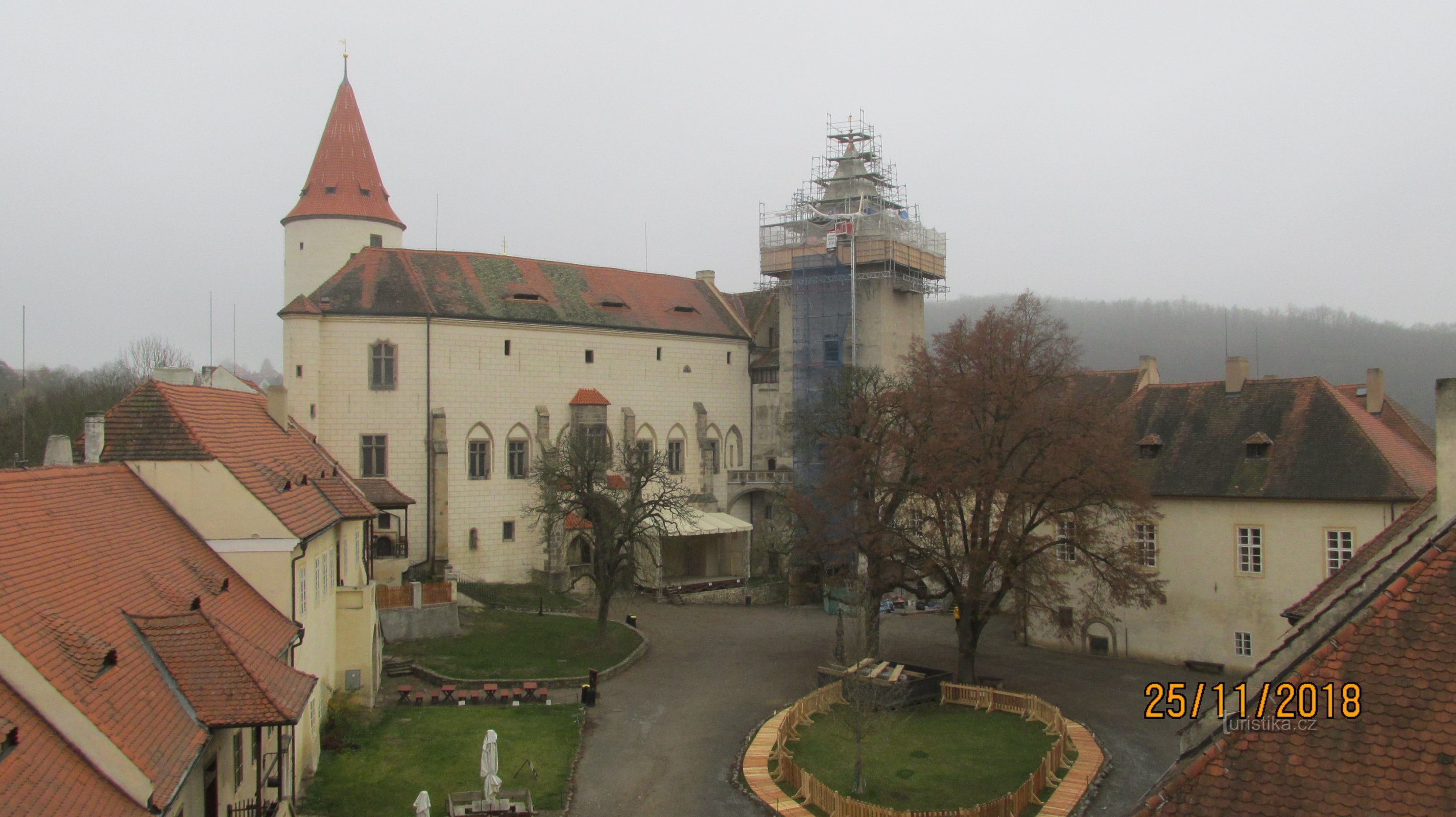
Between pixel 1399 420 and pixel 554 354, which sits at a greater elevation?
pixel 554 354

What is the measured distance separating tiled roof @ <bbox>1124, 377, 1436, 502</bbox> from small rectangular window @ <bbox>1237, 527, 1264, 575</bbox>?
1.11 meters

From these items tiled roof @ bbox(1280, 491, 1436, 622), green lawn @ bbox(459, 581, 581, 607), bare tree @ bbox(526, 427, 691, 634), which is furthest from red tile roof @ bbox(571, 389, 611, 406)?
tiled roof @ bbox(1280, 491, 1436, 622)

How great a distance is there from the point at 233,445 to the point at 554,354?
1072 inches

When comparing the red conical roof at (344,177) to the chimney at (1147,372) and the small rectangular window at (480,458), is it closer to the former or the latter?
the small rectangular window at (480,458)

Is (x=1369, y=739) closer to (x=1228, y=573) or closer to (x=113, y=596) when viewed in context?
(x=113, y=596)

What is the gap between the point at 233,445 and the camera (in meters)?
20.3

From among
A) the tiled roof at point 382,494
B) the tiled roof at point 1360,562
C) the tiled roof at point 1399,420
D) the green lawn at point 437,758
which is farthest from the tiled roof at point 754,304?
the tiled roof at point 1360,562

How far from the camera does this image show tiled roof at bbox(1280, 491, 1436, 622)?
14.9 metres

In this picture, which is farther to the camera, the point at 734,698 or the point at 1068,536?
the point at 1068,536

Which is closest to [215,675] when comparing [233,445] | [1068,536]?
[233,445]

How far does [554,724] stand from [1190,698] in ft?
59.2

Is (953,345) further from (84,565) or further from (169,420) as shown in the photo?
(84,565)
